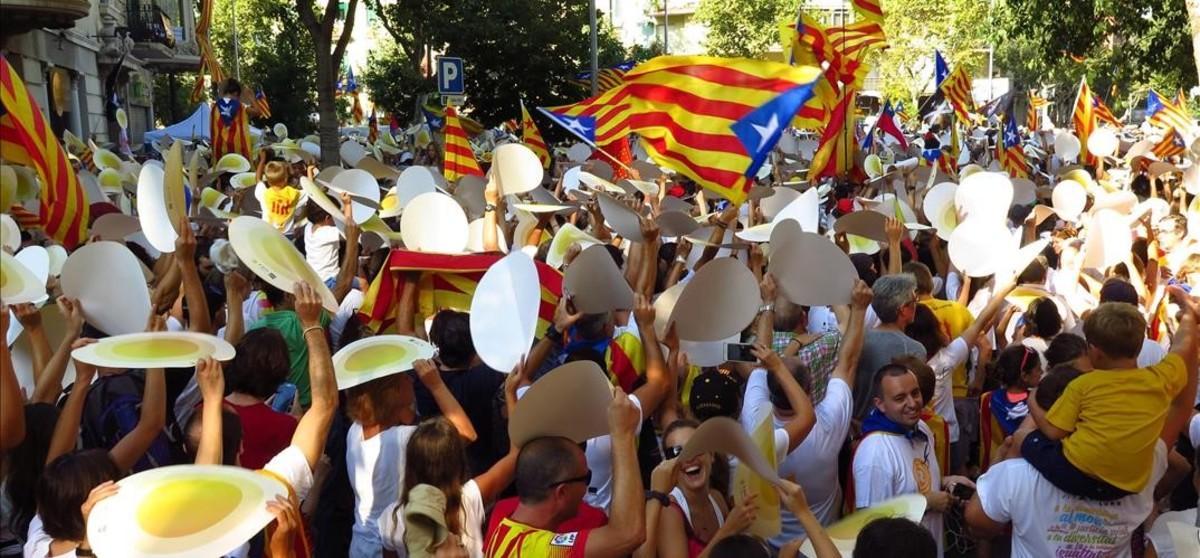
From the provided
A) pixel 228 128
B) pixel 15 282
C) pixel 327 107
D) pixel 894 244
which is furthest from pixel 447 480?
pixel 327 107

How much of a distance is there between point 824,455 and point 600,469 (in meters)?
0.77

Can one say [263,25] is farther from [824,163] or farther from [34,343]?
[34,343]

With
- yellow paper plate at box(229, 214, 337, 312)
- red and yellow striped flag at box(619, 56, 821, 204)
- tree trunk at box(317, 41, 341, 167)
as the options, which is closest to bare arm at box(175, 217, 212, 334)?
yellow paper plate at box(229, 214, 337, 312)

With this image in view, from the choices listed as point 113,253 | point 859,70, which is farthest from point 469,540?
point 859,70

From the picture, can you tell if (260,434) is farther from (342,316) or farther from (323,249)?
(323,249)

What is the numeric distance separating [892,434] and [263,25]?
54.6 metres

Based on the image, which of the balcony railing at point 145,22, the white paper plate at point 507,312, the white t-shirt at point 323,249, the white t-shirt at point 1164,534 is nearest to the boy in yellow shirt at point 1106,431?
the white t-shirt at point 1164,534

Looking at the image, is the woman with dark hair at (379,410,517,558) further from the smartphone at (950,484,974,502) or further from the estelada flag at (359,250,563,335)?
the smartphone at (950,484,974,502)

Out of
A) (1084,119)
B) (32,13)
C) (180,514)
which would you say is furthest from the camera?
(1084,119)

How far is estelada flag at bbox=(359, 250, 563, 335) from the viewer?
493 centimetres

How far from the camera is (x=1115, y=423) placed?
3.39 metres

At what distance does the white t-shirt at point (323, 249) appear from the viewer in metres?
7.10

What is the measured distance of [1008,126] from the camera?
663 inches

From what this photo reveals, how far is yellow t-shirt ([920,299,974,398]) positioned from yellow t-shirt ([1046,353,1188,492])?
199 centimetres
